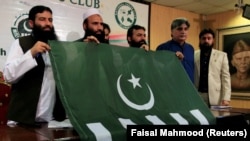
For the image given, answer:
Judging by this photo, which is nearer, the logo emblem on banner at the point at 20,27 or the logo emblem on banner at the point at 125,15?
the logo emblem on banner at the point at 20,27

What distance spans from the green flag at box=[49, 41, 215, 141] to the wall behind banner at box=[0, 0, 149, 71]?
208 centimetres

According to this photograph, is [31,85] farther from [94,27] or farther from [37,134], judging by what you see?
[94,27]

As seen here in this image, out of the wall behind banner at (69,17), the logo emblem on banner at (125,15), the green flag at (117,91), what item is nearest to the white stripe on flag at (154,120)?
the green flag at (117,91)

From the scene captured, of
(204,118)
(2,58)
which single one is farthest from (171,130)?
(2,58)

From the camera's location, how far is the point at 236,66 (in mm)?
5184

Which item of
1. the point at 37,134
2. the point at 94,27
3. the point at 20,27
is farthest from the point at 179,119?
the point at 20,27

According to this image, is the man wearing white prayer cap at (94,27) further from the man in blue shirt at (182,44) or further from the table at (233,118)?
the table at (233,118)

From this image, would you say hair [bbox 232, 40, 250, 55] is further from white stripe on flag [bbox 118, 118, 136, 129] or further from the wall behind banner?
white stripe on flag [bbox 118, 118, 136, 129]

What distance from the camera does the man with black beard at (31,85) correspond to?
5.08 feet

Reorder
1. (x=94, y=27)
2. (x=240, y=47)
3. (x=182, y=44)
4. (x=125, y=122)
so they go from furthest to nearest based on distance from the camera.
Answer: (x=240, y=47) → (x=182, y=44) → (x=94, y=27) → (x=125, y=122)

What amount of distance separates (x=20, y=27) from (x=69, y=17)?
0.74 m

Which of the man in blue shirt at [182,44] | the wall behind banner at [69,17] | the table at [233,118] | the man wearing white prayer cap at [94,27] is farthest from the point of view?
the wall behind banner at [69,17]

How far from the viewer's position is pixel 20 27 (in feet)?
11.2

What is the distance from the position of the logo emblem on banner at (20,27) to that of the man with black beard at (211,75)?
7.19ft
